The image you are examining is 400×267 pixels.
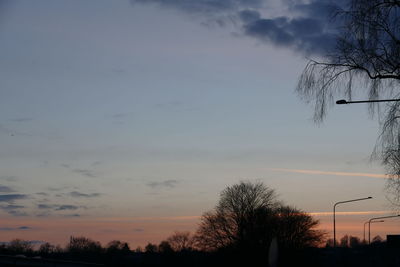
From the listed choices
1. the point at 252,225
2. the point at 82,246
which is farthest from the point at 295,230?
the point at 82,246

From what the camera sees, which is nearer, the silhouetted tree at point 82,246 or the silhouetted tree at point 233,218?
the silhouetted tree at point 233,218

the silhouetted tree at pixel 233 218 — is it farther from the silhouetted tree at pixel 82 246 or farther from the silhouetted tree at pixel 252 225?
the silhouetted tree at pixel 82 246

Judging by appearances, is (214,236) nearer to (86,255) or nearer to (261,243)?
(261,243)

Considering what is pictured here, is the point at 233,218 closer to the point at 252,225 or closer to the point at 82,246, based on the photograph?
the point at 252,225

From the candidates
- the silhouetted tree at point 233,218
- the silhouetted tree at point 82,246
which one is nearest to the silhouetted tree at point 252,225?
the silhouetted tree at point 233,218

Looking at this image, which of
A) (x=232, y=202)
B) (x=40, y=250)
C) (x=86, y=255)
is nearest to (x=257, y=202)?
(x=232, y=202)

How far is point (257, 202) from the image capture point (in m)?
104

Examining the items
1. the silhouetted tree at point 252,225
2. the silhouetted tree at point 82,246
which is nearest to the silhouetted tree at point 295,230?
the silhouetted tree at point 252,225

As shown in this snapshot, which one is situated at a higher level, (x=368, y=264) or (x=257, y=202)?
(x=257, y=202)

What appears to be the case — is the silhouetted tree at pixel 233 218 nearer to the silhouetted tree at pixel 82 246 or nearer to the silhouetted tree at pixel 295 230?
the silhouetted tree at pixel 295 230

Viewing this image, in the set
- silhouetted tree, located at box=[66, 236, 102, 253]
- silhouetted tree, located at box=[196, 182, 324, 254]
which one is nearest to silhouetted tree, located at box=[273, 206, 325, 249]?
silhouetted tree, located at box=[196, 182, 324, 254]

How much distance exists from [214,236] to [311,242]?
16.2 m

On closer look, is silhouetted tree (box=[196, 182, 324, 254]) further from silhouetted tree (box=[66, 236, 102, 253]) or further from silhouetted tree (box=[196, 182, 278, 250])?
silhouetted tree (box=[66, 236, 102, 253])

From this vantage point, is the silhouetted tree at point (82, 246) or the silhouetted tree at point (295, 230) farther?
the silhouetted tree at point (82, 246)
